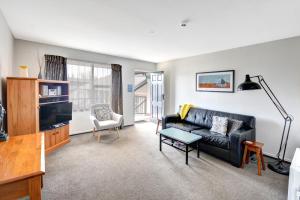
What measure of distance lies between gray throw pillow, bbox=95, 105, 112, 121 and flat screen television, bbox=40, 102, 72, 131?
0.79 metres

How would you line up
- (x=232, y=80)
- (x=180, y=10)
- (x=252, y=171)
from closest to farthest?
(x=180, y=10)
(x=252, y=171)
(x=232, y=80)

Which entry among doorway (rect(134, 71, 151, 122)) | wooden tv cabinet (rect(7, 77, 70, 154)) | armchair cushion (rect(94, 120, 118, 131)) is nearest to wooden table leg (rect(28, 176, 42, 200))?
wooden tv cabinet (rect(7, 77, 70, 154))

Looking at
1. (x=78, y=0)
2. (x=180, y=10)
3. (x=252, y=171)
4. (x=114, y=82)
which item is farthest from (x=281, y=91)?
(x=114, y=82)

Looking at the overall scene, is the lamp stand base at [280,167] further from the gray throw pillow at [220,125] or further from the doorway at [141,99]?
the doorway at [141,99]

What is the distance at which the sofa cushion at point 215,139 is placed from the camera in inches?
116

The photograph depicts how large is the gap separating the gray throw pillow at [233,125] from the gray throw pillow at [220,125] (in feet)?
0.29

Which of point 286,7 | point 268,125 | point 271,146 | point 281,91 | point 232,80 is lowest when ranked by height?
point 271,146

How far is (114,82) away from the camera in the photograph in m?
5.05

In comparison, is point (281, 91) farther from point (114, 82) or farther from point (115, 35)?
point (114, 82)

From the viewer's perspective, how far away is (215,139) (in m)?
3.09

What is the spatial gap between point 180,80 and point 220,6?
3376mm

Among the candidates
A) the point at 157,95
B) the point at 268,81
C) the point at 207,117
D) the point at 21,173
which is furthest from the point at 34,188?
the point at 157,95

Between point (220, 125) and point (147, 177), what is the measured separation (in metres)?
2.00

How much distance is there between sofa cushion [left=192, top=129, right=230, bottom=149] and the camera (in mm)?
2943
